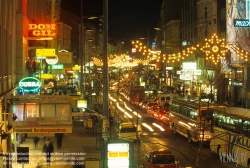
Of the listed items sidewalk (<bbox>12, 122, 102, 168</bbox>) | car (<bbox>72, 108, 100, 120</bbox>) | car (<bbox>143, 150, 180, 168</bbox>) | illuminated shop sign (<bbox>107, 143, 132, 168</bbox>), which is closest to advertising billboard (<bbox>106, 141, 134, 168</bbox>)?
illuminated shop sign (<bbox>107, 143, 132, 168</bbox>)

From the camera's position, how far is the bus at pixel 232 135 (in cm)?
2280

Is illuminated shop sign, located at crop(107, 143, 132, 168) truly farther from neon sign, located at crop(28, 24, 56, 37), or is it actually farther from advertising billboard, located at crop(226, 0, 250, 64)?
advertising billboard, located at crop(226, 0, 250, 64)

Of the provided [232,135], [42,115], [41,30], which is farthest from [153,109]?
[42,115]

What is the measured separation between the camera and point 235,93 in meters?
58.1

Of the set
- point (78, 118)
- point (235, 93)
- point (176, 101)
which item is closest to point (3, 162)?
point (176, 101)

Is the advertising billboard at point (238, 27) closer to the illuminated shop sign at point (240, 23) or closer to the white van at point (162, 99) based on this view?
the white van at point (162, 99)

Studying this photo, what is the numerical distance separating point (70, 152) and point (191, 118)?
31.4 ft

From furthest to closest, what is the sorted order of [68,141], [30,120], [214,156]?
[68,141] → [214,156] → [30,120]

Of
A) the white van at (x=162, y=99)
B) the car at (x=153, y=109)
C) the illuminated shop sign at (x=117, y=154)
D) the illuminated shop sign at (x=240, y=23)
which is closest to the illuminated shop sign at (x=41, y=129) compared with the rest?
the illuminated shop sign at (x=117, y=154)

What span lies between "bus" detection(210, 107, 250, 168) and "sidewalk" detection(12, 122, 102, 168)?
272 inches

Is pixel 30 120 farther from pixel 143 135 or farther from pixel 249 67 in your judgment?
pixel 249 67

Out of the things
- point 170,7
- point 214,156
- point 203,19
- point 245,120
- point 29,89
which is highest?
point 170,7

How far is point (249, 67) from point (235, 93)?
280 inches

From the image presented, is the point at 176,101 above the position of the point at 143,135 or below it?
above
